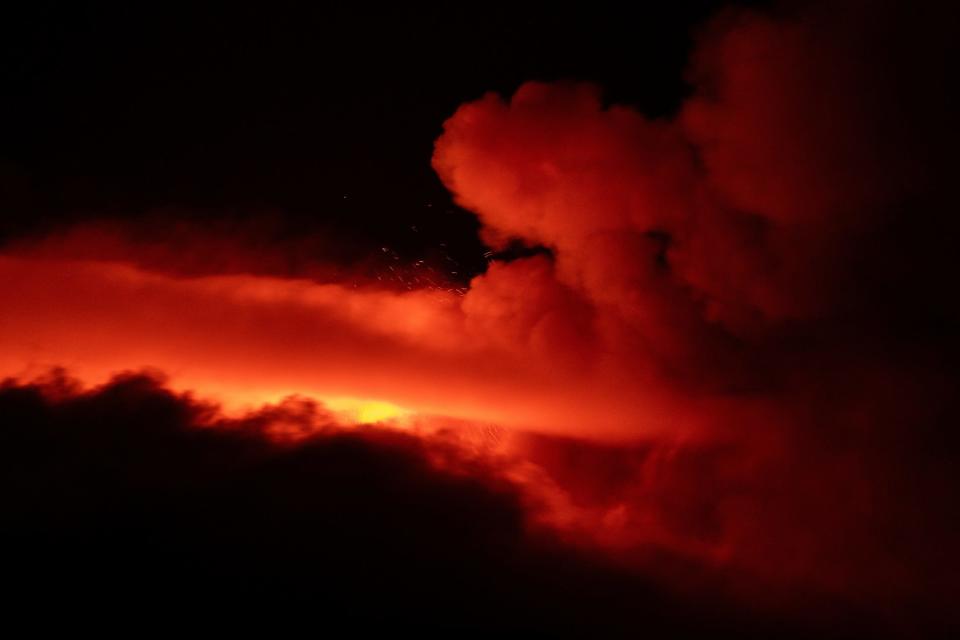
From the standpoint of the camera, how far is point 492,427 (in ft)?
24.4

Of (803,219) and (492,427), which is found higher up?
(803,219)

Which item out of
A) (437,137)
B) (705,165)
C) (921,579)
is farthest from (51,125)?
(921,579)

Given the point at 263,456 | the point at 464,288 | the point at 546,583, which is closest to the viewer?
the point at 546,583

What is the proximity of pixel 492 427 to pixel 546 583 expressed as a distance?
145 centimetres

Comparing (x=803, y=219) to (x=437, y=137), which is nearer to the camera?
(x=803, y=219)

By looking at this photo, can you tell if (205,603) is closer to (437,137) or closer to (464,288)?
(464,288)

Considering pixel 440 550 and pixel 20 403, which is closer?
pixel 440 550

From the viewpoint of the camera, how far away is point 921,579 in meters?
6.68

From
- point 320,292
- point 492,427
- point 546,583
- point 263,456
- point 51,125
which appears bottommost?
point 546,583

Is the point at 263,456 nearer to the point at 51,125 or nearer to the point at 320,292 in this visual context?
the point at 320,292

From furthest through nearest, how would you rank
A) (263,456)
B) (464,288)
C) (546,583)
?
(464,288), (263,456), (546,583)

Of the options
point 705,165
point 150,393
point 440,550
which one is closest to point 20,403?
point 150,393

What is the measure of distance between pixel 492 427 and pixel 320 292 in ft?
6.88

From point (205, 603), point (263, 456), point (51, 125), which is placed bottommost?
point (205, 603)
